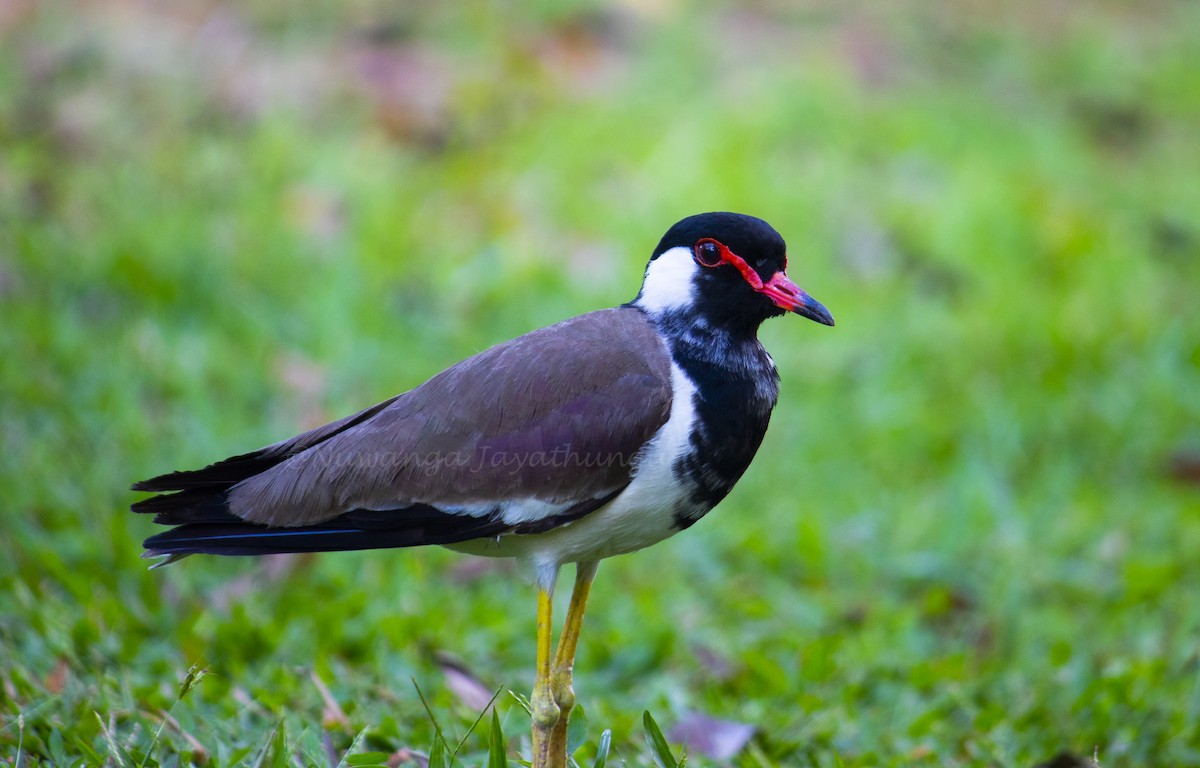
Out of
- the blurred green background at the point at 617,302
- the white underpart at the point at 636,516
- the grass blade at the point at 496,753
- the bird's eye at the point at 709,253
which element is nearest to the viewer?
the grass blade at the point at 496,753

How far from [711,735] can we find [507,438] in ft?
3.66

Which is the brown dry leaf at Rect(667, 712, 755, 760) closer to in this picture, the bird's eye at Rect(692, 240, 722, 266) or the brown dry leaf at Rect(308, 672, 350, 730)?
the brown dry leaf at Rect(308, 672, 350, 730)

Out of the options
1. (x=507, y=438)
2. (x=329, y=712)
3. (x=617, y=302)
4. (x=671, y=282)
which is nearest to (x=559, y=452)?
(x=507, y=438)

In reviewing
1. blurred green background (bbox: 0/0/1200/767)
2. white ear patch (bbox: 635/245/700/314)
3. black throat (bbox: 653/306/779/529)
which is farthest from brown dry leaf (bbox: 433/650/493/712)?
white ear patch (bbox: 635/245/700/314)

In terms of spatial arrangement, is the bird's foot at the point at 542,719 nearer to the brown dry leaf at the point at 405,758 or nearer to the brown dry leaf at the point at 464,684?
the brown dry leaf at the point at 405,758

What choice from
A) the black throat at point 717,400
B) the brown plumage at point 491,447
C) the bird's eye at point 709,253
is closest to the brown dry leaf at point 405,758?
the brown plumage at point 491,447

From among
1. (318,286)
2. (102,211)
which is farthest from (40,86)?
(318,286)

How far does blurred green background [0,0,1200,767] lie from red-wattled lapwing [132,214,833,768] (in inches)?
21.1

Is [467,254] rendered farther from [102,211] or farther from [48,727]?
[48,727]

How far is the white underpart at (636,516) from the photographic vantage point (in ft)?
9.59

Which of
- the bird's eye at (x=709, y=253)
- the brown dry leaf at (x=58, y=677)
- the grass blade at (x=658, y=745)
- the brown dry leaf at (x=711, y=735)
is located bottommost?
the brown dry leaf at (x=711, y=735)

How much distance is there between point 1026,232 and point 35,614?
19.3ft

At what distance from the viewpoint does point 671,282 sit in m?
3.21

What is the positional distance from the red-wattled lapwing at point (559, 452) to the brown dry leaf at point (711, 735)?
20.7 inches
